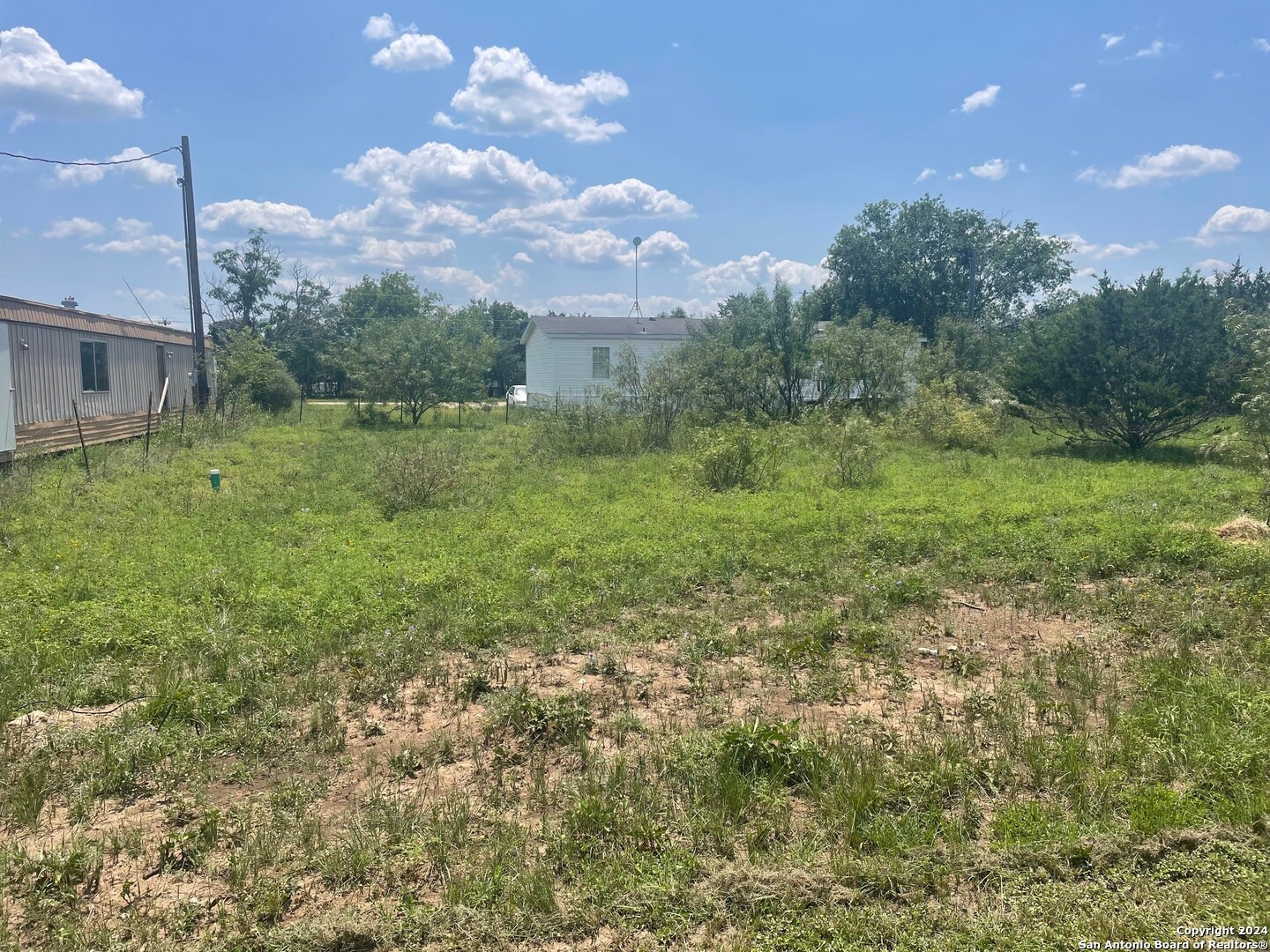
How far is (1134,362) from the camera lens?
16422 mm

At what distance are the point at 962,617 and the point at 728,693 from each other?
2.54 meters

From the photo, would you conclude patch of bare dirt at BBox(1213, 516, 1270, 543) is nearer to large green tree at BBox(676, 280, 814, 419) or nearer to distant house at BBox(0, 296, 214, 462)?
large green tree at BBox(676, 280, 814, 419)

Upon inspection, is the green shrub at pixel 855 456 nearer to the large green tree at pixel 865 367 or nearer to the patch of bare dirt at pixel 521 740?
the patch of bare dirt at pixel 521 740

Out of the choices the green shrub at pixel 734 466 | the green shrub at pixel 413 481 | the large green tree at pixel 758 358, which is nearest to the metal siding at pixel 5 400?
the green shrub at pixel 413 481

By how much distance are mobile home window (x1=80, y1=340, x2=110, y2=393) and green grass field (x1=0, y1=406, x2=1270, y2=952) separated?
27.9ft

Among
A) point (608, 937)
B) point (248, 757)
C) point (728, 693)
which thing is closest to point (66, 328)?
point (248, 757)

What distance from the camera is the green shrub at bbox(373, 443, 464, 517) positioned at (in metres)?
10.5

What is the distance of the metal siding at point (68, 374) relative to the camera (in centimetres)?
1333

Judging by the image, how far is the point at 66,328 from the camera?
588 inches

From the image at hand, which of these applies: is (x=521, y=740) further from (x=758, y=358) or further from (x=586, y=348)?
(x=586, y=348)

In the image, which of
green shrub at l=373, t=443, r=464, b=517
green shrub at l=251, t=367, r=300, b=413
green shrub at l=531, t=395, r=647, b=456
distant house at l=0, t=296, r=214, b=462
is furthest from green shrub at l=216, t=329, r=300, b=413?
green shrub at l=373, t=443, r=464, b=517

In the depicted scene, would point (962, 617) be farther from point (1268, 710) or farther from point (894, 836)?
point (894, 836)

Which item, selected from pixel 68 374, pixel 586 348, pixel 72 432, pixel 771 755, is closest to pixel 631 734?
pixel 771 755

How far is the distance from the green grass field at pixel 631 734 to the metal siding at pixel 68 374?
6173 mm
